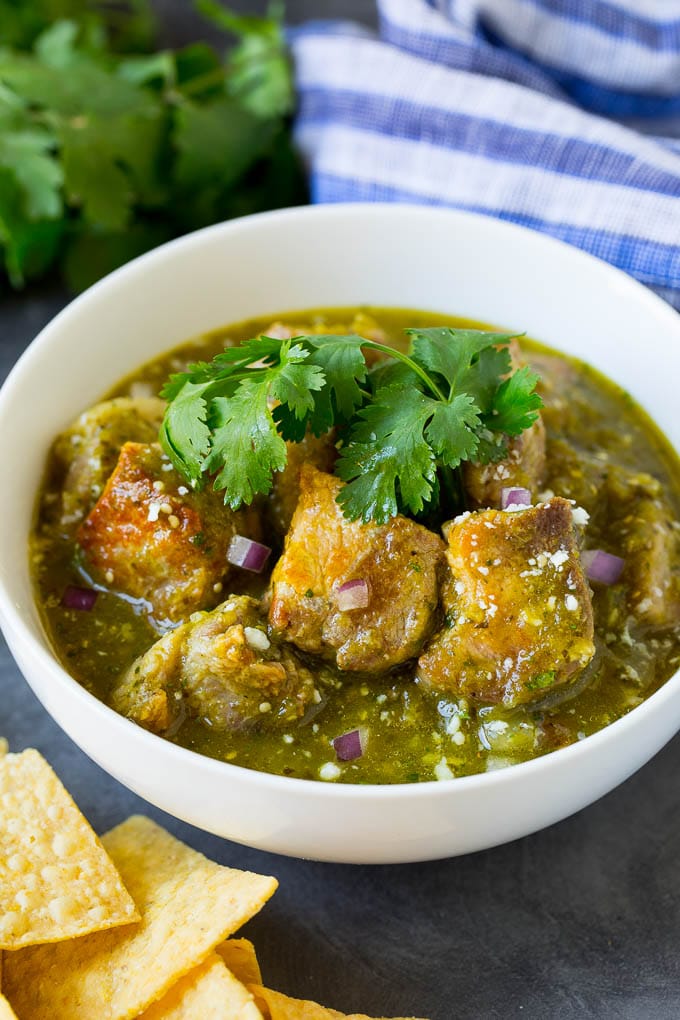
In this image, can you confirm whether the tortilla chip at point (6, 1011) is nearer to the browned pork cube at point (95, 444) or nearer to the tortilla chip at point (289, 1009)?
the tortilla chip at point (289, 1009)

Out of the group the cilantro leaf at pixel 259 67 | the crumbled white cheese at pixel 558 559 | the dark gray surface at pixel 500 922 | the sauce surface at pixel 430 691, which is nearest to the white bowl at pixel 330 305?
the sauce surface at pixel 430 691

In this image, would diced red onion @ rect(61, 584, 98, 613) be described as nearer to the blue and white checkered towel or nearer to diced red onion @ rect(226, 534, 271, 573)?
→ diced red onion @ rect(226, 534, 271, 573)

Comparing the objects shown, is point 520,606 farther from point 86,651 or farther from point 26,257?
point 26,257

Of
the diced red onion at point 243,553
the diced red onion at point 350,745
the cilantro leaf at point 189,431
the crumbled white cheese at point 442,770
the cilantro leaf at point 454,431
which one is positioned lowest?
the diced red onion at point 350,745

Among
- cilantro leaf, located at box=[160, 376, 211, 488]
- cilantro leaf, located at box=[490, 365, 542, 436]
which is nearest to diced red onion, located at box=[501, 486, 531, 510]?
cilantro leaf, located at box=[490, 365, 542, 436]

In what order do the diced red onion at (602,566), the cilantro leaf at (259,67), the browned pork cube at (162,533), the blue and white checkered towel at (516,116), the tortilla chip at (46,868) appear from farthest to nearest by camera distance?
the cilantro leaf at (259,67) < the blue and white checkered towel at (516,116) < the diced red onion at (602,566) < the browned pork cube at (162,533) < the tortilla chip at (46,868)

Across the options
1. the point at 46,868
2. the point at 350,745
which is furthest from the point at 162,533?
the point at 46,868

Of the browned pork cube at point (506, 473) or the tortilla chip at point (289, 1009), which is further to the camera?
the browned pork cube at point (506, 473)
